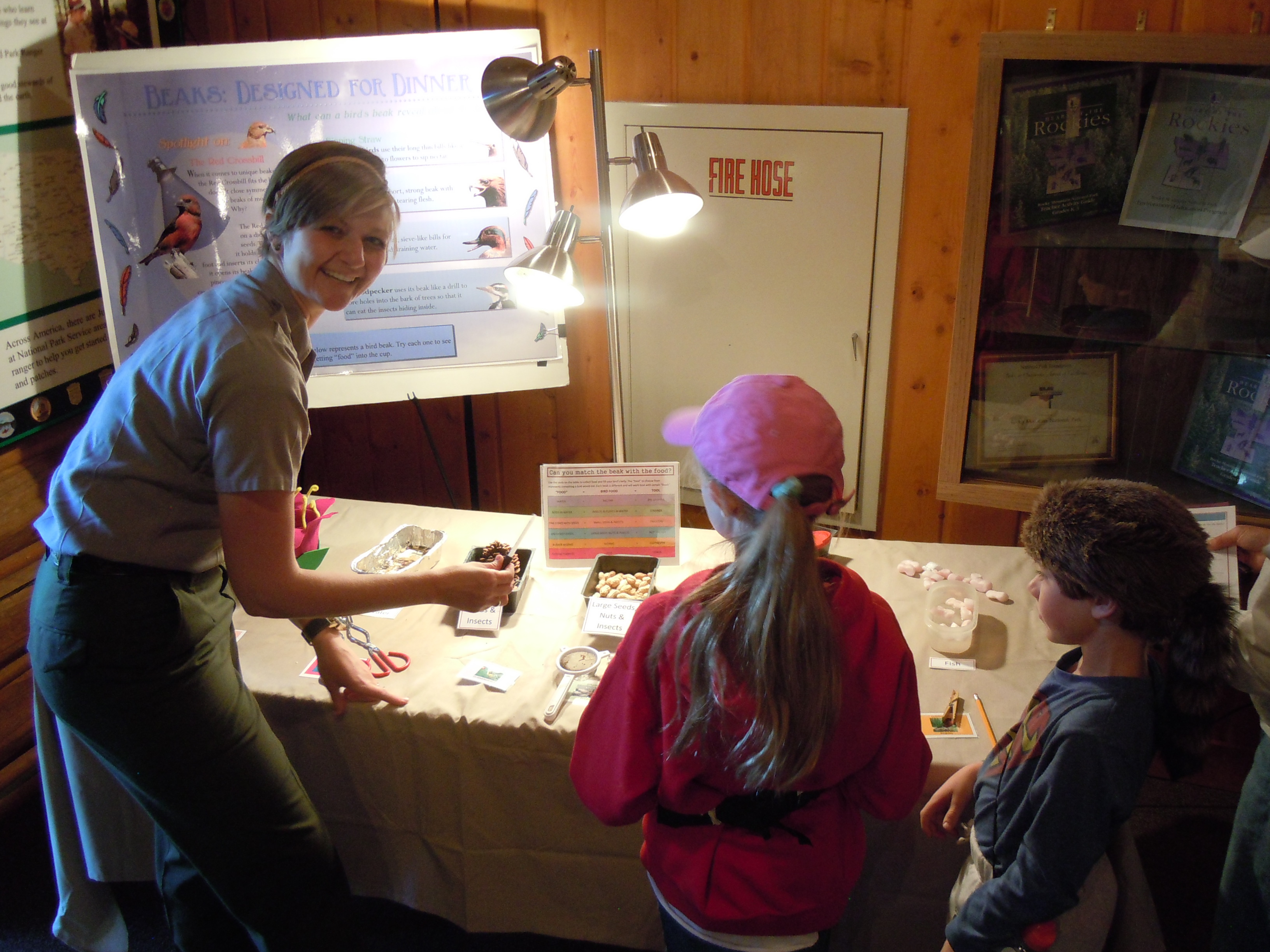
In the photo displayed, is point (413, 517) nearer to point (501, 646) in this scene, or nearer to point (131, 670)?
point (501, 646)

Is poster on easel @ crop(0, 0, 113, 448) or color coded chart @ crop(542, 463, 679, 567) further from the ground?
poster on easel @ crop(0, 0, 113, 448)

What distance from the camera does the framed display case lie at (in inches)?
73.0

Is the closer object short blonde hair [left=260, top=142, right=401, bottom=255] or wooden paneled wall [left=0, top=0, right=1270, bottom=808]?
short blonde hair [left=260, top=142, right=401, bottom=255]

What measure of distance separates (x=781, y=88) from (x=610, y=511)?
121cm

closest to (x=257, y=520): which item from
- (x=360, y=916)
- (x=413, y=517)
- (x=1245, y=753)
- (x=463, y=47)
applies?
(x=413, y=517)

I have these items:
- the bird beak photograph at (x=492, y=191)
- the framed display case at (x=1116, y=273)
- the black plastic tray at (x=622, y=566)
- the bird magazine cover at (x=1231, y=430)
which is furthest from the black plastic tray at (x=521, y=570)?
the bird magazine cover at (x=1231, y=430)

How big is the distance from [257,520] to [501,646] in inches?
25.0

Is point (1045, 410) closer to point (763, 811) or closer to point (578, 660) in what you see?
point (578, 660)

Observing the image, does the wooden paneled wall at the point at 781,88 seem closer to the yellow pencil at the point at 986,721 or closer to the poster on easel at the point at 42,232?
the poster on easel at the point at 42,232

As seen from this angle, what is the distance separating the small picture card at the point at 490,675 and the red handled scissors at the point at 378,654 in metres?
0.12

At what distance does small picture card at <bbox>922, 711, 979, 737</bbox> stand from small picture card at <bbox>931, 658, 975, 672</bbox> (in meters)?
0.12

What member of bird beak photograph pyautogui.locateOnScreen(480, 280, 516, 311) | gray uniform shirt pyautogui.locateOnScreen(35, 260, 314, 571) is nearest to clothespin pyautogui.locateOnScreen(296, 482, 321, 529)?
gray uniform shirt pyautogui.locateOnScreen(35, 260, 314, 571)

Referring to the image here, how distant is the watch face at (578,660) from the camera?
162 centimetres

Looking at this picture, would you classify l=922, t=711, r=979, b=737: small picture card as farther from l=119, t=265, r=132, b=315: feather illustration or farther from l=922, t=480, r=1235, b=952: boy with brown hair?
l=119, t=265, r=132, b=315: feather illustration
